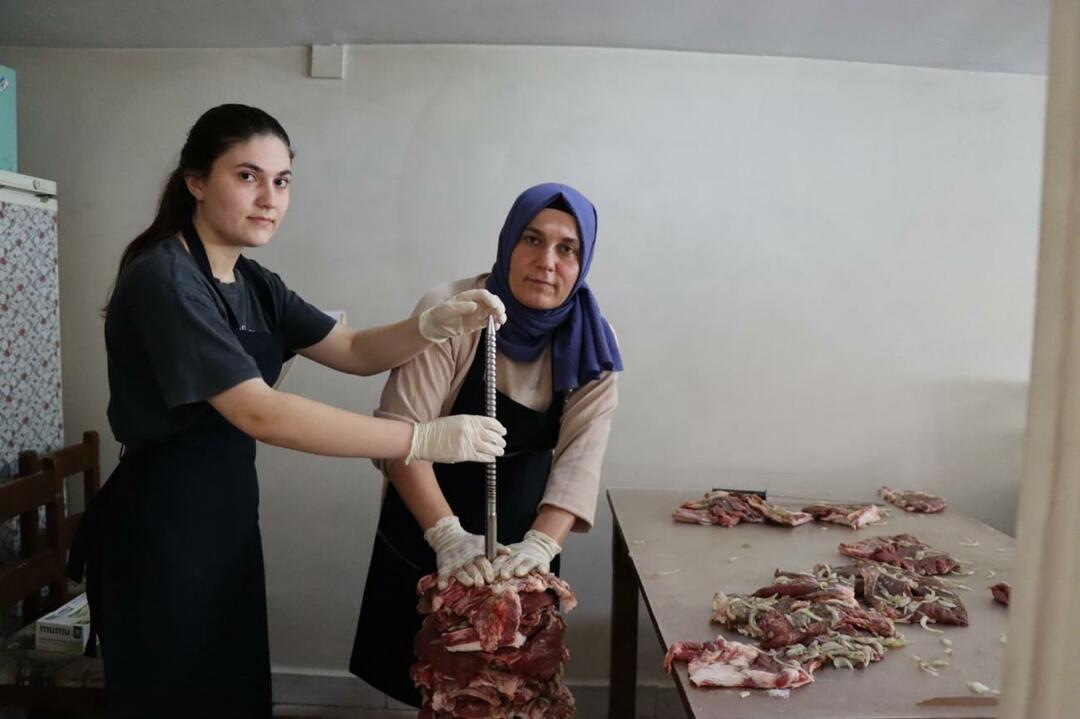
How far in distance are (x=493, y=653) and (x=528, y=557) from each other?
229 millimetres

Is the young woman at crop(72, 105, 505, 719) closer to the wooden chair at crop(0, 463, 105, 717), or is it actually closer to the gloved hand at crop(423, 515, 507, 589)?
the gloved hand at crop(423, 515, 507, 589)

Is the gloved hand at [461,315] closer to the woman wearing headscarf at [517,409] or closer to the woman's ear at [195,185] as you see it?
the woman wearing headscarf at [517,409]

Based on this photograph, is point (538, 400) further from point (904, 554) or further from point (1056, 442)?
point (1056, 442)

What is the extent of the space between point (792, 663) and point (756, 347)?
5.93 feet

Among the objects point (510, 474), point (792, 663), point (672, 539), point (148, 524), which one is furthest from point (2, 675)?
point (792, 663)

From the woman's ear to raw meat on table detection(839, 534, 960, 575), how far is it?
1.86 meters

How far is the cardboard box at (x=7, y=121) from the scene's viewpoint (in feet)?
8.77

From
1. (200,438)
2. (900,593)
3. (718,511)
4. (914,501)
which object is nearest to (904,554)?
(900,593)

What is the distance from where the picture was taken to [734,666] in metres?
1.37

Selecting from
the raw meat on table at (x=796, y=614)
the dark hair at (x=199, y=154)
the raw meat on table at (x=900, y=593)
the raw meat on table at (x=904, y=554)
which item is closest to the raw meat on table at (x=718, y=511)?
the raw meat on table at (x=904, y=554)

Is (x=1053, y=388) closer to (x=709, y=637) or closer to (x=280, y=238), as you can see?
(x=709, y=637)

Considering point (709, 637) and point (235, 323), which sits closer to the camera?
point (709, 637)

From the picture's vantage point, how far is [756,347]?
305cm

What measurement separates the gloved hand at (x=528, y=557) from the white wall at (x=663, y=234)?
48.2 inches
